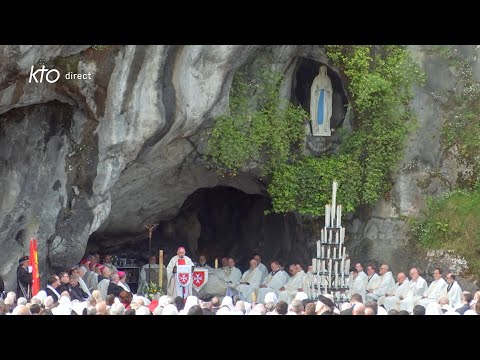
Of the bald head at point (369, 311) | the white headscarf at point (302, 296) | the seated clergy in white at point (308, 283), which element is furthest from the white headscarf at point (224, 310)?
the seated clergy in white at point (308, 283)

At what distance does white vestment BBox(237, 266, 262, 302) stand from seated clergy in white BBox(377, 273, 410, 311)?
299 cm

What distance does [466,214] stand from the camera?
1148 inches

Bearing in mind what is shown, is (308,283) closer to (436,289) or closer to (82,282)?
(436,289)

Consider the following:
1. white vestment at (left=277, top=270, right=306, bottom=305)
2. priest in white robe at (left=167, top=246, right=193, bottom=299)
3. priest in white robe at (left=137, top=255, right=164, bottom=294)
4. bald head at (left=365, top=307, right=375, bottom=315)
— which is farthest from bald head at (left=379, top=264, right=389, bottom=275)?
bald head at (left=365, top=307, right=375, bottom=315)

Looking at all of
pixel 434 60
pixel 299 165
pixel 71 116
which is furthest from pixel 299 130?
pixel 71 116

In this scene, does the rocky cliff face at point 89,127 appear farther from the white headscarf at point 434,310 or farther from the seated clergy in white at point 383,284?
the white headscarf at point 434,310

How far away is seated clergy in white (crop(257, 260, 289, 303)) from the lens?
95.0 feet

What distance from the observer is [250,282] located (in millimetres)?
29734

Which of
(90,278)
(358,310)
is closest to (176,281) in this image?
(90,278)

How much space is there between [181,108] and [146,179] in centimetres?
302

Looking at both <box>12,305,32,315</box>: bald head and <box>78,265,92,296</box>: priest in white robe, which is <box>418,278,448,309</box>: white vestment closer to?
<box>78,265,92,296</box>: priest in white robe

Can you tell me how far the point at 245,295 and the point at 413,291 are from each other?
3699 millimetres

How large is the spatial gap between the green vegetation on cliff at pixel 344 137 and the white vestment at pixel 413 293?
2.96 m

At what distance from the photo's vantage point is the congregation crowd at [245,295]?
20.8 metres
